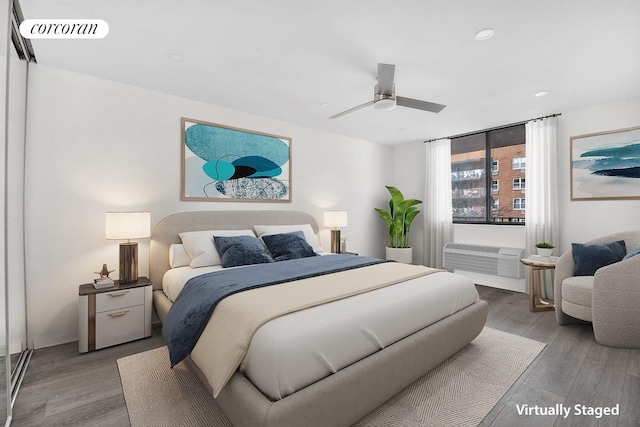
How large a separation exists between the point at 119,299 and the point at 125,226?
645mm

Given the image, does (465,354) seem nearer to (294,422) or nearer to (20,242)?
(294,422)

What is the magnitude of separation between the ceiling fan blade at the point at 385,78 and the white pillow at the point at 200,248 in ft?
7.34

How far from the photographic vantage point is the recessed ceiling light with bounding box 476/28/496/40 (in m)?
2.12

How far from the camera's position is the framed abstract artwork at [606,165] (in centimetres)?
342

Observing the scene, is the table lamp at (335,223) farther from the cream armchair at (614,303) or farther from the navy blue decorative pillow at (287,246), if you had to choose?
the cream armchair at (614,303)

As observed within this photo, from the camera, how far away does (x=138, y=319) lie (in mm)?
2664

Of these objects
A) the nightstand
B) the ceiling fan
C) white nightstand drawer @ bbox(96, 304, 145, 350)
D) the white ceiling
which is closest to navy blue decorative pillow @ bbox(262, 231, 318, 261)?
the nightstand

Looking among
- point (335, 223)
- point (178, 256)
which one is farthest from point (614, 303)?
point (178, 256)

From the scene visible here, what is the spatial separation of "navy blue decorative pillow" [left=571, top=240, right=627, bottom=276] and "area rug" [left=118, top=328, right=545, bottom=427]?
1.11 metres

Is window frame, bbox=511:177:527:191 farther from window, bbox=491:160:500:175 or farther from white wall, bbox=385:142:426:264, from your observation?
white wall, bbox=385:142:426:264

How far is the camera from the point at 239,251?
2.95 meters

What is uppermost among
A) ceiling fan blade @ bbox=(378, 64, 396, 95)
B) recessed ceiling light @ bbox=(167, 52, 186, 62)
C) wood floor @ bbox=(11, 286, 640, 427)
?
recessed ceiling light @ bbox=(167, 52, 186, 62)

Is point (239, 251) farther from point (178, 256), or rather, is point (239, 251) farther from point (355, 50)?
point (355, 50)

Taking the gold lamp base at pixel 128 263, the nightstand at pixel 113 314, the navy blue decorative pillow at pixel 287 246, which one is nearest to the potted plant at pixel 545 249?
the navy blue decorative pillow at pixel 287 246
